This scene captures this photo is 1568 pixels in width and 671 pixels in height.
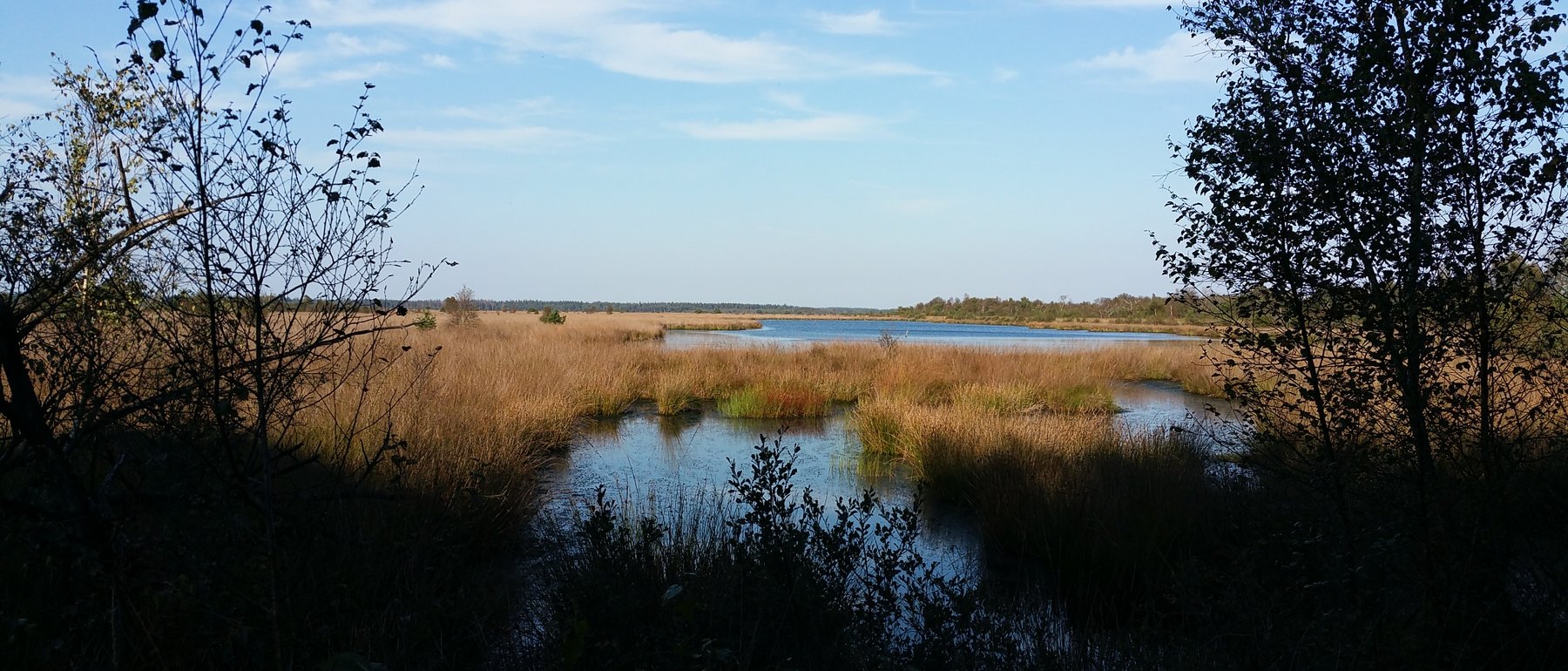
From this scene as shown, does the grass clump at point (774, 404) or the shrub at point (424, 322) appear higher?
the shrub at point (424, 322)

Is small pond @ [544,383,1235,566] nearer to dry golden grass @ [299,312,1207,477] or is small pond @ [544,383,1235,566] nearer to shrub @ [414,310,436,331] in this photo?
dry golden grass @ [299,312,1207,477]

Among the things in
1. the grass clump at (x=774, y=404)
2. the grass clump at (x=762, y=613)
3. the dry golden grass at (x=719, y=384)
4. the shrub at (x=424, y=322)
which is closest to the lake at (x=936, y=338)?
the dry golden grass at (x=719, y=384)

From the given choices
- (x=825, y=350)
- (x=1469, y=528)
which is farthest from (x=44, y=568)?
(x=825, y=350)

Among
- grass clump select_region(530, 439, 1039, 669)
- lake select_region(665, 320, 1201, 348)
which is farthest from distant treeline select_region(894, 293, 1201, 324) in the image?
grass clump select_region(530, 439, 1039, 669)

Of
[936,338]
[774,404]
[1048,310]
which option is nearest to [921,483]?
[774,404]

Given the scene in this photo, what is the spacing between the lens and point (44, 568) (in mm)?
3750

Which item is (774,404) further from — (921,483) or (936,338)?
(936,338)

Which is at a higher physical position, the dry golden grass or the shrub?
the shrub

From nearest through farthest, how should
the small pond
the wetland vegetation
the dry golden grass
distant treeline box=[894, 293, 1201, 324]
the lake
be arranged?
the wetland vegetation → the small pond → the dry golden grass → the lake → distant treeline box=[894, 293, 1201, 324]

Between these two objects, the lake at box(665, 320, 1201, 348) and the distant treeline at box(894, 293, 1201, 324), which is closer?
the lake at box(665, 320, 1201, 348)

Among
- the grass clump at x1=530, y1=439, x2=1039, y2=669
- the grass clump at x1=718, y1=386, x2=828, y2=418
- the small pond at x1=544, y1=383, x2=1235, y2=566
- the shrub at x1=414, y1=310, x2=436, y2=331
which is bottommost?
the small pond at x1=544, y1=383, x2=1235, y2=566

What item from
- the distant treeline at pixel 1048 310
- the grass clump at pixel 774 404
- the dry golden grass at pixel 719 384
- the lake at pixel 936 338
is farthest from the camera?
the distant treeline at pixel 1048 310

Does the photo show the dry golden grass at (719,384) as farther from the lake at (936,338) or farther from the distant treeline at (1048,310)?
the distant treeline at (1048,310)

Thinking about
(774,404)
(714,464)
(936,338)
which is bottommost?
(714,464)
